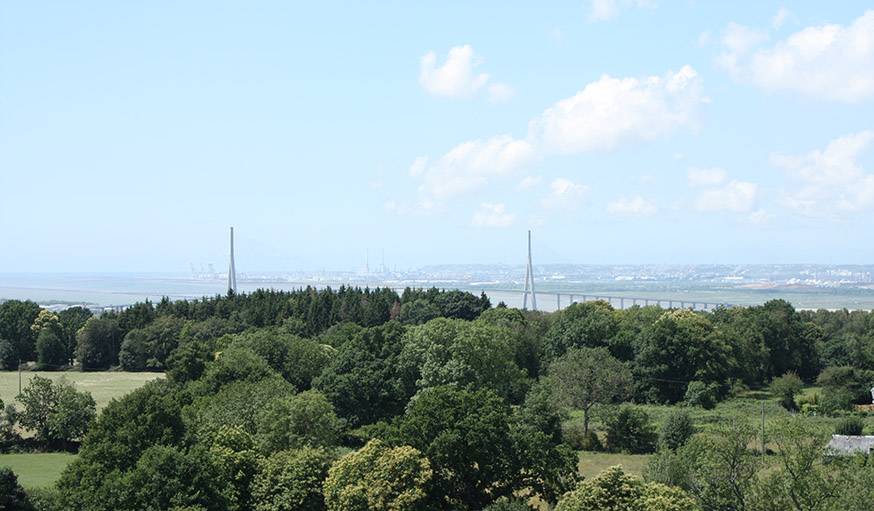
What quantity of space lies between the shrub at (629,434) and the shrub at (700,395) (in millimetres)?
9148

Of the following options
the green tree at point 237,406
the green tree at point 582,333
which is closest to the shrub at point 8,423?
the green tree at point 237,406

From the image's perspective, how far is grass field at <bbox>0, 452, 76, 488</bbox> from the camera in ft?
82.1

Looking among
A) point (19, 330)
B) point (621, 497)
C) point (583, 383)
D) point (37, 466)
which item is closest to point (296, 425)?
point (621, 497)

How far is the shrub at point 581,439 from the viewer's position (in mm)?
31016

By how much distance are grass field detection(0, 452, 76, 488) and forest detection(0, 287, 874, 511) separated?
37.3 inches

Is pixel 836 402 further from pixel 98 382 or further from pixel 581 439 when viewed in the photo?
pixel 98 382

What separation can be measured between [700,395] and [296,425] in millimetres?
22290

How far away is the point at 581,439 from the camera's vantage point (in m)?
31.5

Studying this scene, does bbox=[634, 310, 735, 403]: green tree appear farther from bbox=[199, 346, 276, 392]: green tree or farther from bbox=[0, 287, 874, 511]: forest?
bbox=[199, 346, 276, 392]: green tree

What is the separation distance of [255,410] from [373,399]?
774cm

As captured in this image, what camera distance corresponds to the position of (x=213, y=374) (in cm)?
A: 3050

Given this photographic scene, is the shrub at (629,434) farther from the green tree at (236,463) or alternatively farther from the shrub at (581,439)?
the green tree at (236,463)

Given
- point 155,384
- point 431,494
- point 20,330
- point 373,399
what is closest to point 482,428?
point 431,494

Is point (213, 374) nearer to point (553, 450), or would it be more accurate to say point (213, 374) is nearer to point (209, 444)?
point (209, 444)
